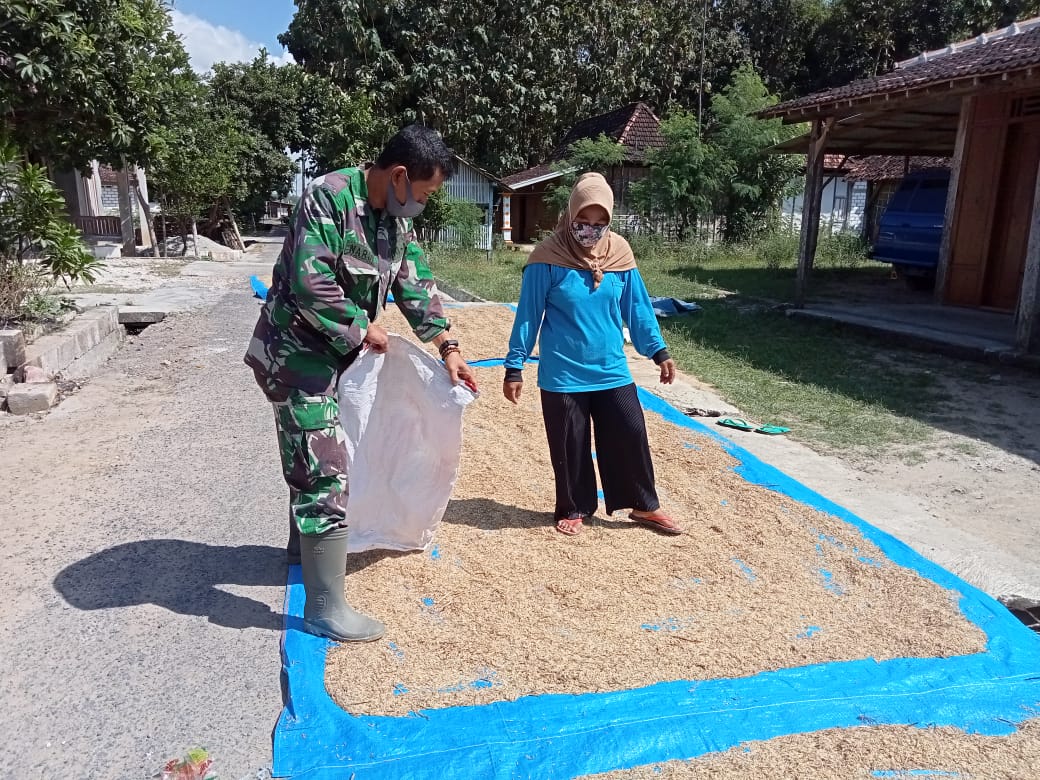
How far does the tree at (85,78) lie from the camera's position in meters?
6.42

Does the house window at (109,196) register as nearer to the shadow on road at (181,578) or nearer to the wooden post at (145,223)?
the wooden post at (145,223)

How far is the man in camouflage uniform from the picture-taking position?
2357mm

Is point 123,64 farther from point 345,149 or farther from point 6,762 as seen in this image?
point 345,149

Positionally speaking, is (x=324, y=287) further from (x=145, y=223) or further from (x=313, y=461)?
(x=145, y=223)

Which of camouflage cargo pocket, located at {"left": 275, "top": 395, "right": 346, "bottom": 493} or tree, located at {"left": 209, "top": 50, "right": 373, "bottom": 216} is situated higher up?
tree, located at {"left": 209, "top": 50, "right": 373, "bottom": 216}

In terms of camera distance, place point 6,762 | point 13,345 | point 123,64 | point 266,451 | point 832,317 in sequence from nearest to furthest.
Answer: point 6,762 → point 266,451 → point 13,345 → point 123,64 → point 832,317

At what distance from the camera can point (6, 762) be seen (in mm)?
2041

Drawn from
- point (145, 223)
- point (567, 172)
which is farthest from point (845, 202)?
point (145, 223)

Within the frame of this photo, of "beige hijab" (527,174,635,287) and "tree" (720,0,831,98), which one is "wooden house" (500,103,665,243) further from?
"beige hijab" (527,174,635,287)

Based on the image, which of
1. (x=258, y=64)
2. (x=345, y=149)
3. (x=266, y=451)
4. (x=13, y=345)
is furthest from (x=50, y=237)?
(x=258, y=64)

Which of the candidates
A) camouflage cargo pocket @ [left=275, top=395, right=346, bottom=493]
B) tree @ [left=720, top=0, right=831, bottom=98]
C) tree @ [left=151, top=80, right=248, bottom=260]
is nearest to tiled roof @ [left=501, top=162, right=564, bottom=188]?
tree @ [left=151, top=80, right=248, bottom=260]

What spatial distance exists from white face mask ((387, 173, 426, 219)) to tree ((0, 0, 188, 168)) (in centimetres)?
558

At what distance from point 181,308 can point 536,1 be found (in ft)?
70.9

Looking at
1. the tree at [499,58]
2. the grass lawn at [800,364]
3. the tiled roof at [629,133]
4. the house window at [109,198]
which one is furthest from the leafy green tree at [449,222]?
the house window at [109,198]
